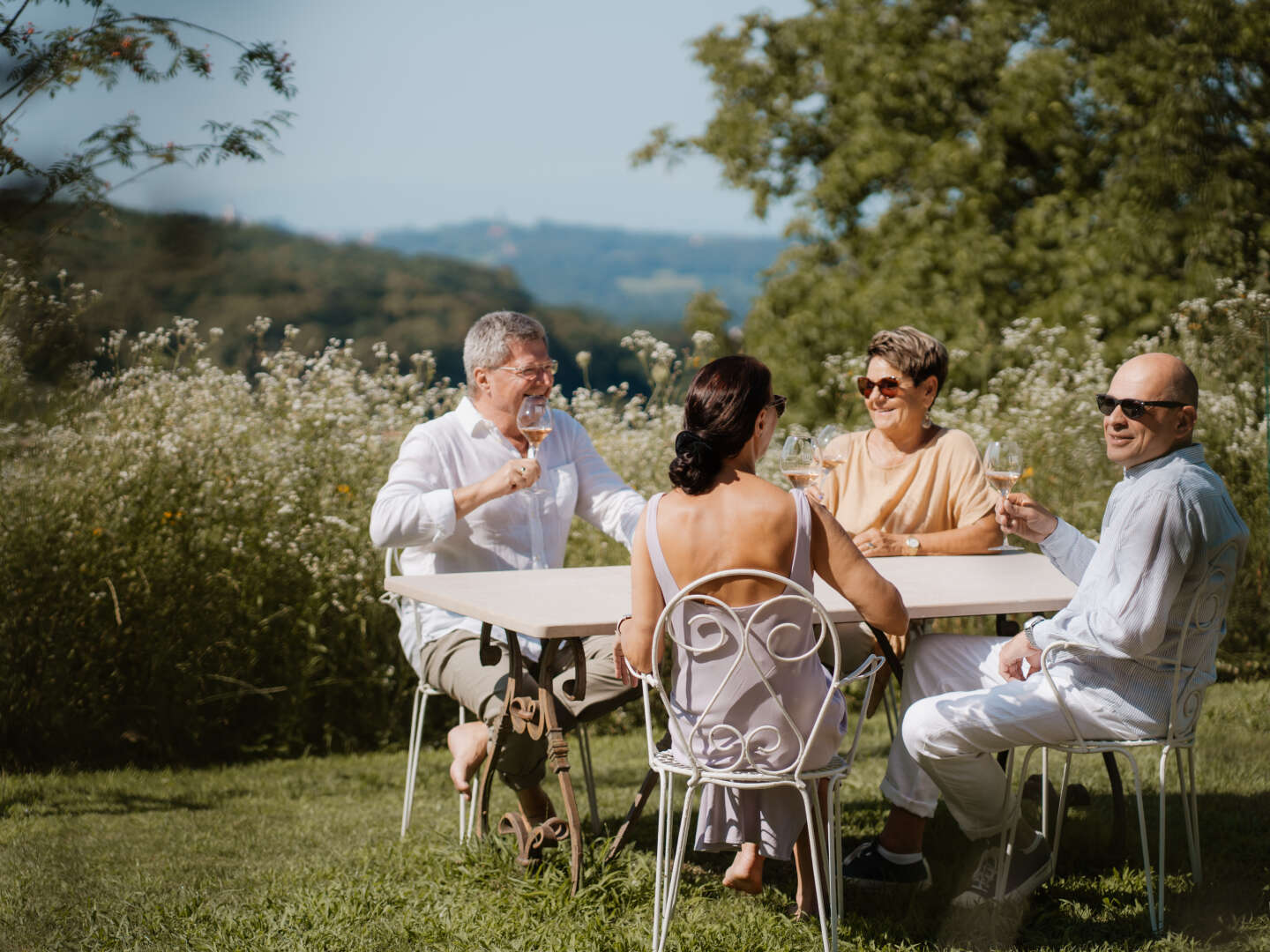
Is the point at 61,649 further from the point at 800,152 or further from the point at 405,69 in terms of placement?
the point at 800,152

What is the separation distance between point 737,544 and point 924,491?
4.57ft

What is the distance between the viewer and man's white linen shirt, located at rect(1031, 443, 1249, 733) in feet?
8.28

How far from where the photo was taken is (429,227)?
203 ft

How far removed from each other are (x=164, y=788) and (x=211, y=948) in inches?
71.1

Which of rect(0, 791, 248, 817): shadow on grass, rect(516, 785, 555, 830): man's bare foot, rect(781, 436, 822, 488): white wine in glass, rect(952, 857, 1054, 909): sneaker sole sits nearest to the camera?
rect(952, 857, 1054, 909): sneaker sole

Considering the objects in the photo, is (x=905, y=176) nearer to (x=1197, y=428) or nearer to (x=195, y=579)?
(x=1197, y=428)

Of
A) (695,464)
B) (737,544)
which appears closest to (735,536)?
(737,544)

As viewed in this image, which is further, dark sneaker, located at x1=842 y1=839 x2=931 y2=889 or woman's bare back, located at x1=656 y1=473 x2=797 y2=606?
dark sneaker, located at x1=842 y1=839 x2=931 y2=889

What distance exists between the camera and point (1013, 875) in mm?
3018

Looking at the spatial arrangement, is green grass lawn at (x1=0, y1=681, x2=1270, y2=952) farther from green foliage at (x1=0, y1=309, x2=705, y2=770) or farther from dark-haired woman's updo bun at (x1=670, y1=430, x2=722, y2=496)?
dark-haired woman's updo bun at (x1=670, y1=430, x2=722, y2=496)

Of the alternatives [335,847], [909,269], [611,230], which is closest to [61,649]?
[335,847]

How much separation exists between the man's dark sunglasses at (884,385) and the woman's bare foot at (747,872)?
4.68ft

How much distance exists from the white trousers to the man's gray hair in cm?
149

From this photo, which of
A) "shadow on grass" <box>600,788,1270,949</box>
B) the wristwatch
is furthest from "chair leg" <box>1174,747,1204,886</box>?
the wristwatch
